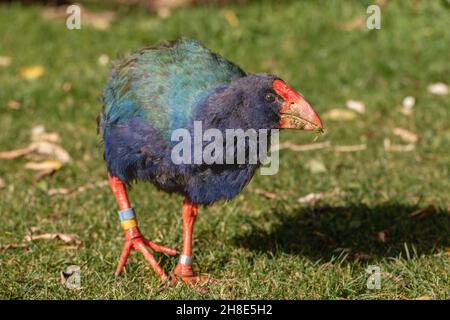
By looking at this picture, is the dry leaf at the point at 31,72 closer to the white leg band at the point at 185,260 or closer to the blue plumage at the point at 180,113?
the blue plumage at the point at 180,113

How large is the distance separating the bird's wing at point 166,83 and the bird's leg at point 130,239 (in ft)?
1.09

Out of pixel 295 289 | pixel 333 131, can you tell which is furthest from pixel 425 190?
pixel 295 289

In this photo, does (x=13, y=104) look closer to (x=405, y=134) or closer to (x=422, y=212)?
(x=405, y=134)

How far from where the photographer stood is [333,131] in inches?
249

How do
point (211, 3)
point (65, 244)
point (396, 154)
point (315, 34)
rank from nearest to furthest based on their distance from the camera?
point (65, 244), point (396, 154), point (315, 34), point (211, 3)

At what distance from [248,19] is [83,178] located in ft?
10.9

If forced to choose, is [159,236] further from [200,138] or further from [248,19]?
[248,19]

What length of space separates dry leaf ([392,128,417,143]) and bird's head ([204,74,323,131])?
2546 mm

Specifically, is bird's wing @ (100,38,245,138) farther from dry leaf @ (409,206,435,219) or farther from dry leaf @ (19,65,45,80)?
dry leaf @ (19,65,45,80)

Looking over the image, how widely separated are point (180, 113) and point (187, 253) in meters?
0.78

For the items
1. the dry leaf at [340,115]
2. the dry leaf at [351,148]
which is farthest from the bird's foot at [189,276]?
the dry leaf at [340,115]

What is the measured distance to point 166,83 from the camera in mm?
3848

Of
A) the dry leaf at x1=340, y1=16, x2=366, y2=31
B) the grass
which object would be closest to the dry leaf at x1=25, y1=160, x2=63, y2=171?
the grass

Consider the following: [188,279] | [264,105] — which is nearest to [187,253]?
[188,279]
